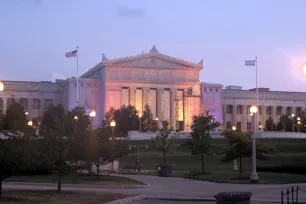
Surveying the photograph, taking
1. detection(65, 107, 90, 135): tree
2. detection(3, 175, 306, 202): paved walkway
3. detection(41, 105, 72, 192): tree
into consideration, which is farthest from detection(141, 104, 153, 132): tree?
detection(41, 105, 72, 192): tree

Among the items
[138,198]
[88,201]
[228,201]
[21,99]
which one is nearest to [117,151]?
[138,198]

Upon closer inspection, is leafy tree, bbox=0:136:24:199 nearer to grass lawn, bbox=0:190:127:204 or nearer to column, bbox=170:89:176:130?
grass lawn, bbox=0:190:127:204

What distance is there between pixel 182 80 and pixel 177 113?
27.4 ft

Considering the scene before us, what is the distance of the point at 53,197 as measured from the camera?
969 inches

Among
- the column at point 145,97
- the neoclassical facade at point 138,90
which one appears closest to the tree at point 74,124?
the neoclassical facade at point 138,90

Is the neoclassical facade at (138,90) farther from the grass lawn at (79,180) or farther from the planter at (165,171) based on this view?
the grass lawn at (79,180)

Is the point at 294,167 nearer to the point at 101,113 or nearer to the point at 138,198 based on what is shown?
the point at 138,198

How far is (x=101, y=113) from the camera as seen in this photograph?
133500mm

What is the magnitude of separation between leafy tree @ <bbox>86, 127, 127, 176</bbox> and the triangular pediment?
9622 cm

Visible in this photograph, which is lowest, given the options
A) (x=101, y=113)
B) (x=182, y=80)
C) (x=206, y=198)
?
(x=206, y=198)

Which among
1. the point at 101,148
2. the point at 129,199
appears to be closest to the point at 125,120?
the point at 101,148

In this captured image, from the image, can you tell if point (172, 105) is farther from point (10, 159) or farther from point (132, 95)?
point (10, 159)

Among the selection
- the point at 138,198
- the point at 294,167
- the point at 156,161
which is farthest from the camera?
the point at 156,161

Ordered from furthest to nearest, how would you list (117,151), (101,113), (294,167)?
(101,113) < (294,167) < (117,151)
